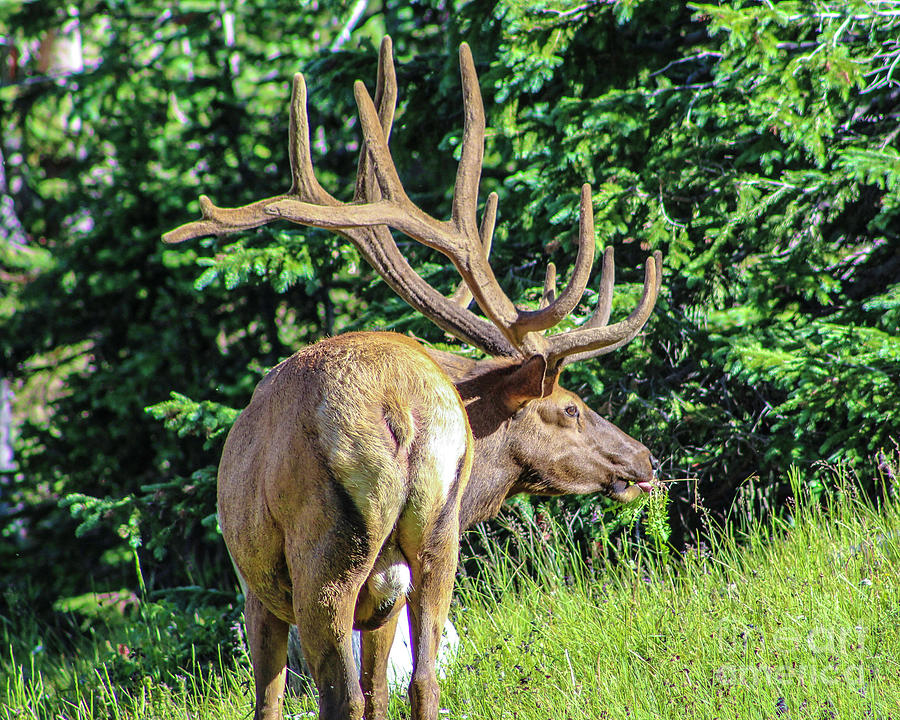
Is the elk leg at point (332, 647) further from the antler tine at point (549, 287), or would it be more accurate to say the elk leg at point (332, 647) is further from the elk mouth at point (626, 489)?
the antler tine at point (549, 287)

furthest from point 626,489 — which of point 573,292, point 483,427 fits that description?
point 573,292

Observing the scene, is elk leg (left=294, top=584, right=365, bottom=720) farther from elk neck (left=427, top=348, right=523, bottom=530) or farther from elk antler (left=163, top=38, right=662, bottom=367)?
elk antler (left=163, top=38, right=662, bottom=367)

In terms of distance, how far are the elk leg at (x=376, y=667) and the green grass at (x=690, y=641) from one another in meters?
0.57

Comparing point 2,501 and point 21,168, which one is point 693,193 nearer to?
point 2,501

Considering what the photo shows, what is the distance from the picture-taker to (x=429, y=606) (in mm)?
3309

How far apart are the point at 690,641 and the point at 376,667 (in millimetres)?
1442

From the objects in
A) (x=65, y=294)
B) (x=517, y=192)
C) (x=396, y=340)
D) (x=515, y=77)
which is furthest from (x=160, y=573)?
(x=396, y=340)

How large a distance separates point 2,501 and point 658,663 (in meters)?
6.88

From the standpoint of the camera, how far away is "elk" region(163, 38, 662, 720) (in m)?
3.14

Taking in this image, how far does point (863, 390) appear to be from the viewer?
17.5ft

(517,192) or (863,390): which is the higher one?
(517,192)

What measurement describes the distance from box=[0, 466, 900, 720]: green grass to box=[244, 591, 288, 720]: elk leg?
800mm

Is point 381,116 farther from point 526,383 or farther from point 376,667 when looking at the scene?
point 376,667

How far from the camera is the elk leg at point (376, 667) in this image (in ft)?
11.8
